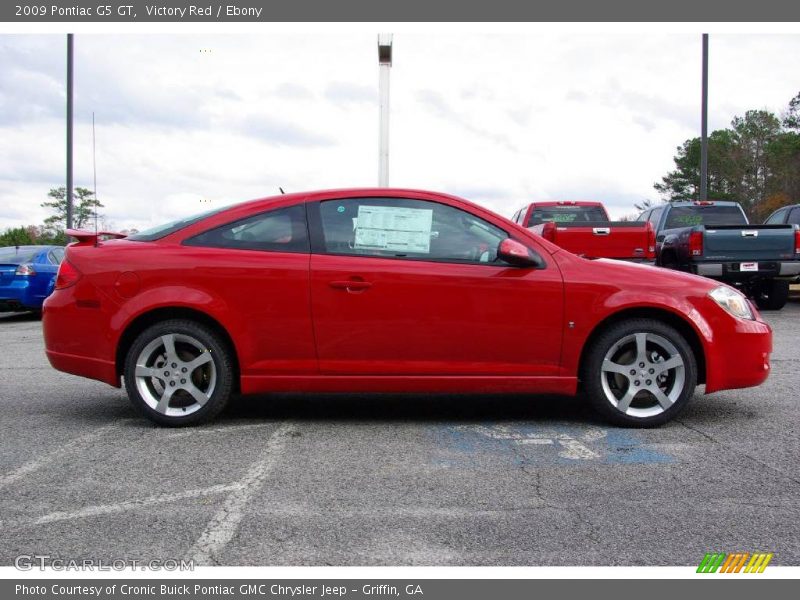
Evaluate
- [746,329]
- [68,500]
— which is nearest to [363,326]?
[68,500]

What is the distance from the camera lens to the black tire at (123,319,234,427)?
5.22 m

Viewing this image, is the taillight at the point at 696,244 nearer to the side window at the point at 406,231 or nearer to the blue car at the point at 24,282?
the side window at the point at 406,231

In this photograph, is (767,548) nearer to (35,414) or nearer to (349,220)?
(349,220)

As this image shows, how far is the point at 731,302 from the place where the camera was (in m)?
5.33

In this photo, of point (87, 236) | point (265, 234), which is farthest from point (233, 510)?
point (87, 236)

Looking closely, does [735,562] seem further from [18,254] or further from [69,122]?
[69,122]

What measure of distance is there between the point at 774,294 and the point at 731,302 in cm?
929

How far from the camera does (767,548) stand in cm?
319

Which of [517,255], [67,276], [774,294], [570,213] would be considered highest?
[570,213]

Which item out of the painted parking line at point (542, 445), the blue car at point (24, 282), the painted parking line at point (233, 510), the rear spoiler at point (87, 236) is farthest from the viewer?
the blue car at point (24, 282)

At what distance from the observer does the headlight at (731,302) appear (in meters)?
5.28

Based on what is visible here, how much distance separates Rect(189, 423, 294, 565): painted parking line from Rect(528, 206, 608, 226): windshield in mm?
11023

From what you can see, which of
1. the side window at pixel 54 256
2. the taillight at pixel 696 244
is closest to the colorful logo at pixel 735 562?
the taillight at pixel 696 244
